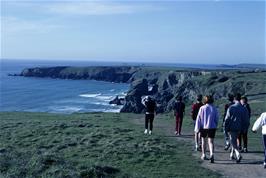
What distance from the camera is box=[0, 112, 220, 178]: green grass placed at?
39.8ft

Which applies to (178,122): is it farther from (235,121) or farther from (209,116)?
(209,116)

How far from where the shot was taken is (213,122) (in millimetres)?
15086

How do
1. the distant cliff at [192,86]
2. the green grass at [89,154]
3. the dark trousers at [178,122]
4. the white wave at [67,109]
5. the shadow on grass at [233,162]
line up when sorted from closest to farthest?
the green grass at [89,154], the shadow on grass at [233,162], the dark trousers at [178,122], the distant cliff at [192,86], the white wave at [67,109]

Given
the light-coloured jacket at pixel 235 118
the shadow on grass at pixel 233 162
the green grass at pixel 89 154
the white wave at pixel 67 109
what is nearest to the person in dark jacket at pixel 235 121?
the light-coloured jacket at pixel 235 118

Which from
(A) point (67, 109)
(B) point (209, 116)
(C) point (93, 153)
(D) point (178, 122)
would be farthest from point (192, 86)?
(B) point (209, 116)

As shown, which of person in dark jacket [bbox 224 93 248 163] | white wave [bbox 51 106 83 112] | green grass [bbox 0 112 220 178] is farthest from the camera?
white wave [bbox 51 106 83 112]

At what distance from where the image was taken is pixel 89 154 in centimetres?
1691

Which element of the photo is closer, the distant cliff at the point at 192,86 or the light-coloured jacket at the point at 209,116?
the light-coloured jacket at the point at 209,116

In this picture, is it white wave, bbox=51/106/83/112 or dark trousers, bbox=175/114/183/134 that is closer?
dark trousers, bbox=175/114/183/134

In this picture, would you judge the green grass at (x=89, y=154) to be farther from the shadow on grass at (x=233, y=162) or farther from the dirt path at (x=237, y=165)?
the shadow on grass at (x=233, y=162)

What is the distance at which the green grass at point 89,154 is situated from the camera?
12117 mm

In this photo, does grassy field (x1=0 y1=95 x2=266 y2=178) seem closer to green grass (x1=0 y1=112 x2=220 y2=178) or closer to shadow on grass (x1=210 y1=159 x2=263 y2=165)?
green grass (x1=0 y1=112 x2=220 y2=178)

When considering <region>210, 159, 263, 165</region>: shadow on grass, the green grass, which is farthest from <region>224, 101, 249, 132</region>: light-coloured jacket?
the green grass

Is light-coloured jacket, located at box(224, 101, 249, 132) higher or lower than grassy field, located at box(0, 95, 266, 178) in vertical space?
higher
